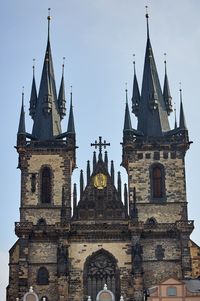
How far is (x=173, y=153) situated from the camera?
53438mm

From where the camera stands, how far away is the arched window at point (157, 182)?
5234 centimetres

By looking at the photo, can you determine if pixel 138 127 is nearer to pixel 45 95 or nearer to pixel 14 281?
pixel 45 95

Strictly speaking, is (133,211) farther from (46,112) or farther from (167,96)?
(167,96)

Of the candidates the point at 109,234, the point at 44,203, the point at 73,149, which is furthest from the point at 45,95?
the point at 109,234

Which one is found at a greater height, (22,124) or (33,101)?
(33,101)

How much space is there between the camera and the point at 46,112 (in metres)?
55.4

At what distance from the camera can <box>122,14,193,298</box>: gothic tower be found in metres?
49.6

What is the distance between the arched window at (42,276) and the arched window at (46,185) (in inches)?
207

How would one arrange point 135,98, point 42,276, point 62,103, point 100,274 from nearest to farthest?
point 42,276 → point 100,274 → point 62,103 → point 135,98

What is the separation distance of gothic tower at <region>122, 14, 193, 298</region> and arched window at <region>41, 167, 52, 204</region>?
5.83 meters

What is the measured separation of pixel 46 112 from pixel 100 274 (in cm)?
1337

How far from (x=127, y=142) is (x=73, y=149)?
13.2ft

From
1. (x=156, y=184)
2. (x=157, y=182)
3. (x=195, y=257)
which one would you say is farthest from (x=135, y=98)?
(x=195, y=257)

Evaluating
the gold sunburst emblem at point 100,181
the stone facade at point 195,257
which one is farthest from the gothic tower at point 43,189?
the stone facade at point 195,257
